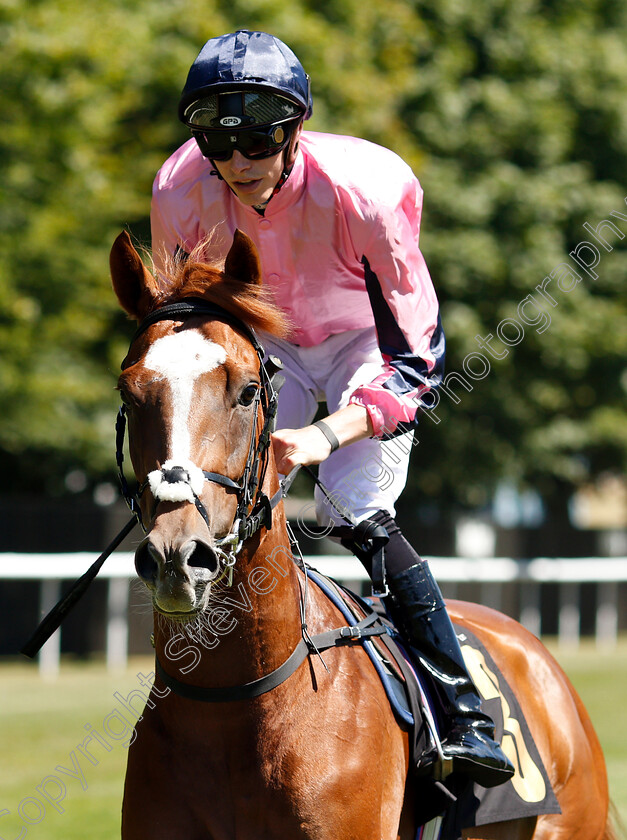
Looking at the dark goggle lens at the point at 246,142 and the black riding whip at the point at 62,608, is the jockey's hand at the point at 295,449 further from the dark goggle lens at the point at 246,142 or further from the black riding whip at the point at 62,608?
the dark goggle lens at the point at 246,142

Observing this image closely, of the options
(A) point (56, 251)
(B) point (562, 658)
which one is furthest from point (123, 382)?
(B) point (562, 658)

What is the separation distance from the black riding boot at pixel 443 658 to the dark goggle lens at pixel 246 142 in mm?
1327

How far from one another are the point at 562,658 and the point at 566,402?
4.32 meters

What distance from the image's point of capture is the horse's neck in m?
2.84

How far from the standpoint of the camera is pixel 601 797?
4266 millimetres

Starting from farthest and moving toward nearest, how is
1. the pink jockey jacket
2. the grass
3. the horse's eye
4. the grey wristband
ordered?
1. the grass
2. the pink jockey jacket
3. the grey wristband
4. the horse's eye

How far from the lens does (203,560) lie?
8.06ft

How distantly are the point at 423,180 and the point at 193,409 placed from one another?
42.2 feet

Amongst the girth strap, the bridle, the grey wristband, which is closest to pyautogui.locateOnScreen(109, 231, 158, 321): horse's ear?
the bridle

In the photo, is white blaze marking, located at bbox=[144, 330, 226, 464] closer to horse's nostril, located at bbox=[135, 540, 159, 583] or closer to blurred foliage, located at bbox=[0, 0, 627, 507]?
horse's nostril, located at bbox=[135, 540, 159, 583]

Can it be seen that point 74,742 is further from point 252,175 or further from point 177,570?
point 177,570

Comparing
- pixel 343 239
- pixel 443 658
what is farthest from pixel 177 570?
pixel 343 239

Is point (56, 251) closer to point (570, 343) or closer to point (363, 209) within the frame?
point (570, 343)

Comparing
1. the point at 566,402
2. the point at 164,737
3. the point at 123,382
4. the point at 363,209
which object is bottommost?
the point at 566,402
